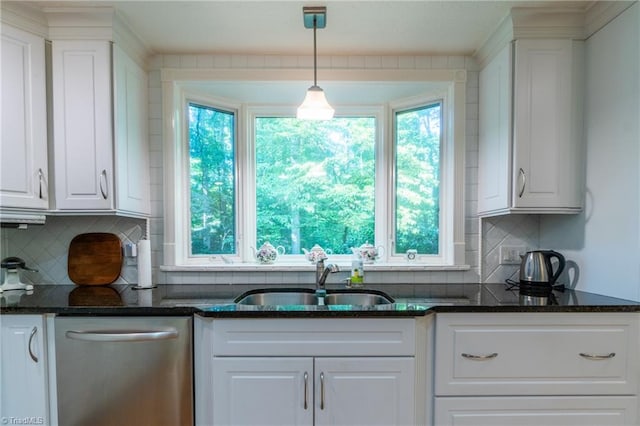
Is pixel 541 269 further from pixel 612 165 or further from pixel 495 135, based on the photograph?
pixel 495 135

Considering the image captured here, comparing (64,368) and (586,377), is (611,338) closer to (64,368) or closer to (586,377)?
(586,377)

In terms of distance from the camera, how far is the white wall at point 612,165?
138 cm

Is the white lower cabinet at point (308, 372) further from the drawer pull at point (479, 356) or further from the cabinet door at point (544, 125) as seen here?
the cabinet door at point (544, 125)

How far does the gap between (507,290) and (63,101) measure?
103 inches

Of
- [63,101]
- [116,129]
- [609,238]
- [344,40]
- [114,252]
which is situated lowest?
[114,252]

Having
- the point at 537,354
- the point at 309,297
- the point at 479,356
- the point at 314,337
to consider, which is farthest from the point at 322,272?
the point at 537,354

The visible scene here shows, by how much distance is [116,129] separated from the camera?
1605 millimetres

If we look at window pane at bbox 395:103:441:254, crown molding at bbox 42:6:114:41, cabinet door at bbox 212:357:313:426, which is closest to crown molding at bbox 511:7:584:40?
window pane at bbox 395:103:441:254

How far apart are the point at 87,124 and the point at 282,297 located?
141 centimetres

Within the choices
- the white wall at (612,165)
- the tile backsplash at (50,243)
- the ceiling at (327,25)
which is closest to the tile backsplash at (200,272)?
the tile backsplash at (50,243)

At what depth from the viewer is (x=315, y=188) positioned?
2.18 meters

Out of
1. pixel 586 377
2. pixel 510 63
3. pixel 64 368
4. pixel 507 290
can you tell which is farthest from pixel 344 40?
pixel 64 368

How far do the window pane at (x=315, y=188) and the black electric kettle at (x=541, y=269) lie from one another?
37.0 inches

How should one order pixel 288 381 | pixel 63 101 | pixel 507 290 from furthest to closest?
pixel 507 290, pixel 63 101, pixel 288 381
